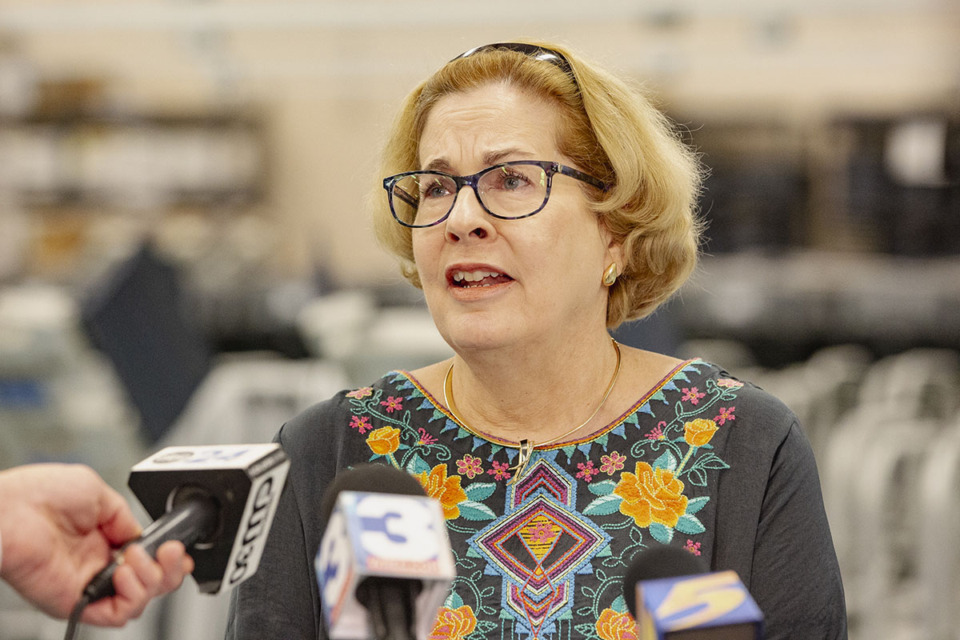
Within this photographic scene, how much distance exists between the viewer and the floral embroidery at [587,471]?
1.40 meters

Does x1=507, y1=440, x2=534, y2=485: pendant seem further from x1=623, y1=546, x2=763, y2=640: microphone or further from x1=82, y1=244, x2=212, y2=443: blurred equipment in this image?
x1=82, y1=244, x2=212, y2=443: blurred equipment

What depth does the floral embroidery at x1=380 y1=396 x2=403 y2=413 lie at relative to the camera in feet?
4.98

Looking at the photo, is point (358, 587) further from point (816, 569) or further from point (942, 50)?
point (942, 50)

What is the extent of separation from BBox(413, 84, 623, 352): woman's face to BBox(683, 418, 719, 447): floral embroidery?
203 mm

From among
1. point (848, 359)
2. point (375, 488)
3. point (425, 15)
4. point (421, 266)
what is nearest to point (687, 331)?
point (848, 359)

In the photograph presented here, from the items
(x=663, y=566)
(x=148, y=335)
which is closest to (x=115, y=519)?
(x=663, y=566)

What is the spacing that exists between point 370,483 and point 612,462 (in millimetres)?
529

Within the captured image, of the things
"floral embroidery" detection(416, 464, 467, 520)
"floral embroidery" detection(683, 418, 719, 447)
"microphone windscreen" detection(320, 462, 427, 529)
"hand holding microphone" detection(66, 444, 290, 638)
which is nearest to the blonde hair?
"floral embroidery" detection(683, 418, 719, 447)

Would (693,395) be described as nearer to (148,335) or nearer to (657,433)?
(657,433)

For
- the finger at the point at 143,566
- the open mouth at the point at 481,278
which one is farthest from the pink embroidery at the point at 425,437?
the finger at the point at 143,566

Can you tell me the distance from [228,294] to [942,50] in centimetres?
601

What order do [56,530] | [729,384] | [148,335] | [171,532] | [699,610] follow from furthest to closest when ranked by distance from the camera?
[148,335] → [729,384] → [56,530] → [171,532] → [699,610]

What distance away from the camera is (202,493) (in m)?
0.87

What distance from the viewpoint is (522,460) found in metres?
1.42
